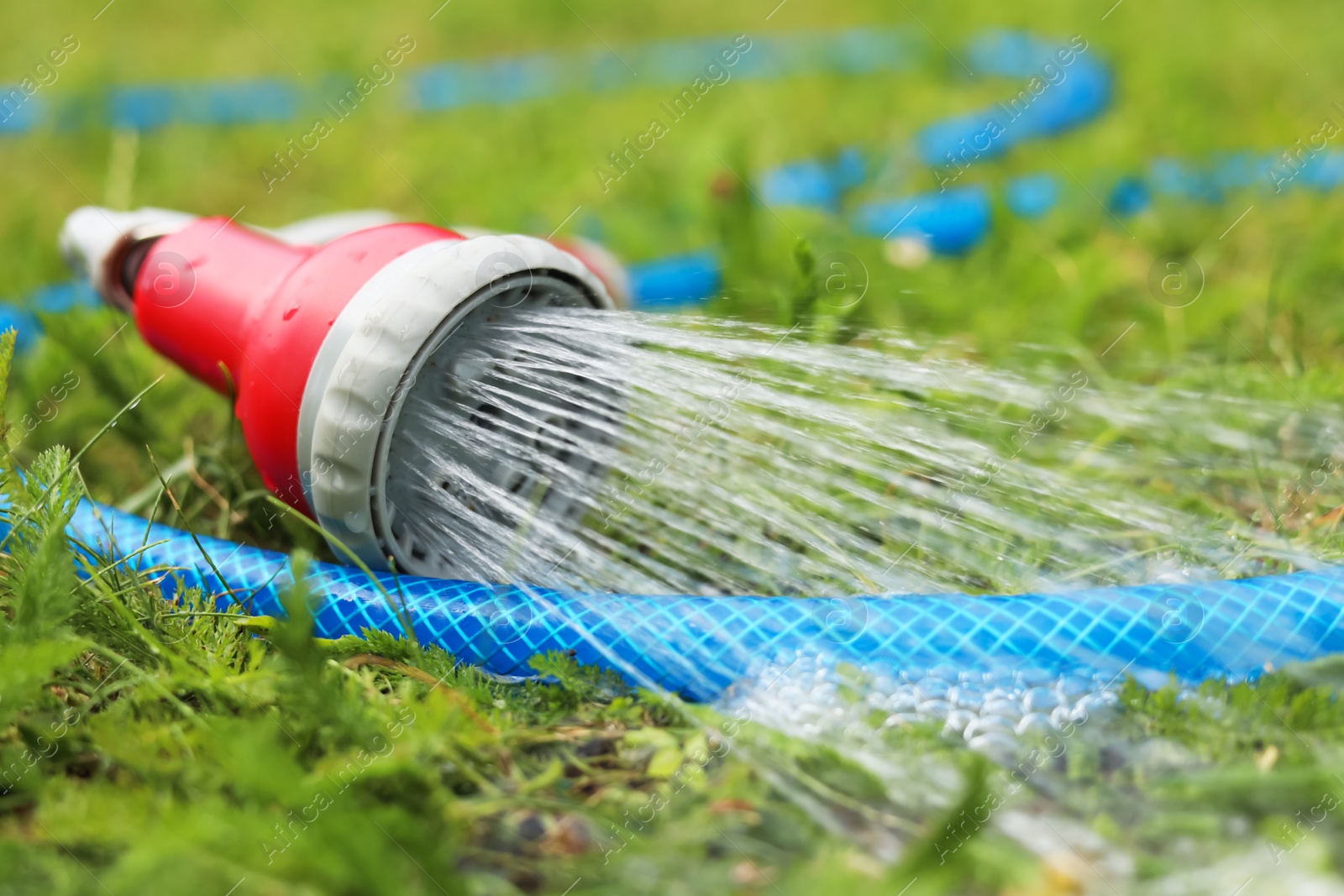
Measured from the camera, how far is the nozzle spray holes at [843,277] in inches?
82.7

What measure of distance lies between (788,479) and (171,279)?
39.1 inches

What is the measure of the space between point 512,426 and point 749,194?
3.88ft

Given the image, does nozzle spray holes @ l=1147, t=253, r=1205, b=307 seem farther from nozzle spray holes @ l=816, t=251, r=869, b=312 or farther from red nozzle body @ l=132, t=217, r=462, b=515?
red nozzle body @ l=132, t=217, r=462, b=515

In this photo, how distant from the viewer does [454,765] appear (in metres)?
1.14

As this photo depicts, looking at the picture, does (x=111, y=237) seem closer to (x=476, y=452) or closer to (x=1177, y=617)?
(x=476, y=452)

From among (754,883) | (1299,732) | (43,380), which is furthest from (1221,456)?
(43,380)

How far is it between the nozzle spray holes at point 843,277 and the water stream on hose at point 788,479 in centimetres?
42

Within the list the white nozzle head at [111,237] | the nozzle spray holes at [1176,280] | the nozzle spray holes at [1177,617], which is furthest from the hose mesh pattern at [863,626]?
the nozzle spray holes at [1176,280]

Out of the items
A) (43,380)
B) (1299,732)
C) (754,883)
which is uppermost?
(43,380)

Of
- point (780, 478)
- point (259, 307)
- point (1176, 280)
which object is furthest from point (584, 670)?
point (1176, 280)

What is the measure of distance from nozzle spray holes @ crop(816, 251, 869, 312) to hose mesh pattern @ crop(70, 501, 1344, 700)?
937 mm

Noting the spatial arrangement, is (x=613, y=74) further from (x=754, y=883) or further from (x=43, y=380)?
(x=754, y=883)

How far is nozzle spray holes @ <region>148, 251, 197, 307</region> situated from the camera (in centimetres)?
154

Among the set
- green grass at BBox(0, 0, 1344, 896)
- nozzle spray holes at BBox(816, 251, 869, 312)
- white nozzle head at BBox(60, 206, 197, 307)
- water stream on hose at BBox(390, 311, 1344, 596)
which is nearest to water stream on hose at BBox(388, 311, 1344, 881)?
water stream on hose at BBox(390, 311, 1344, 596)
